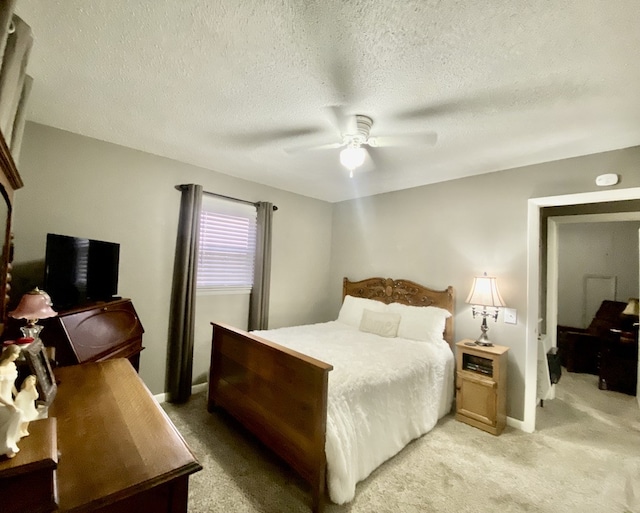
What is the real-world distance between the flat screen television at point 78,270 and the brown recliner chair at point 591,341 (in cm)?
583

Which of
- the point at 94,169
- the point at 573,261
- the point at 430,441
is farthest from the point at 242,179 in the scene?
the point at 573,261

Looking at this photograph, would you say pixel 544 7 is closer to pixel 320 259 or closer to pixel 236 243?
pixel 236 243

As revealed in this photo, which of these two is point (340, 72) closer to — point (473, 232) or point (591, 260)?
point (473, 232)

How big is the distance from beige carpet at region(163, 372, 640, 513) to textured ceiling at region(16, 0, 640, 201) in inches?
97.4

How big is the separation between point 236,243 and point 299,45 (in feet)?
8.36

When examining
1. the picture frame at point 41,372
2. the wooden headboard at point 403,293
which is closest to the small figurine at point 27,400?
the picture frame at point 41,372

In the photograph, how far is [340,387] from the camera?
191 centimetres

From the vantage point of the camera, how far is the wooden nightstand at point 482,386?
2643 millimetres

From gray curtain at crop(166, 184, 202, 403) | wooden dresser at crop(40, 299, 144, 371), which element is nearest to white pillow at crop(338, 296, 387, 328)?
gray curtain at crop(166, 184, 202, 403)

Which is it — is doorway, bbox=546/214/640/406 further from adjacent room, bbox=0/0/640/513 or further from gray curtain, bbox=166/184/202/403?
gray curtain, bbox=166/184/202/403

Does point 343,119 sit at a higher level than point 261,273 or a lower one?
higher

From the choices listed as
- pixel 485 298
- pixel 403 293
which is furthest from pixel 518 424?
pixel 403 293

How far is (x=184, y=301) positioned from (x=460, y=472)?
277cm

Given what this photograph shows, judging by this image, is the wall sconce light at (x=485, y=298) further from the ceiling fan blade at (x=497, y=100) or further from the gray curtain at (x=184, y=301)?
the gray curtain at (x=184, y=301)
